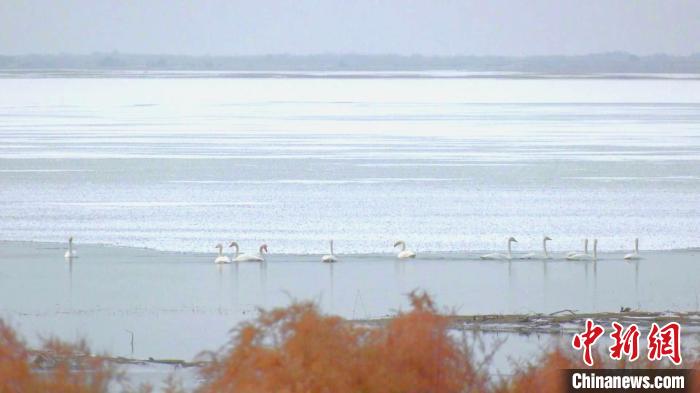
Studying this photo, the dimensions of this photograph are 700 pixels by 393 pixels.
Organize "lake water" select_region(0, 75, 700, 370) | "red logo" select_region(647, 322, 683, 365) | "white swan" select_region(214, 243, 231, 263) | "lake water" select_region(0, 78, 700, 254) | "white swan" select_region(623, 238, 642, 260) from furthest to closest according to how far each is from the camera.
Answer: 1. "lake water" select_region(0, 78, 700, 254)
2. "white swan" select_region(623, 238, 642, 260)
3. "white swan" select_region(214, 243, 231, 263)
4. "lake water" select_region(0, 75, 700, 370)
5. "red logo" select_region(647, 322, 683, 365)

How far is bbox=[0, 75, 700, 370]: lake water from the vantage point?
1795 cm

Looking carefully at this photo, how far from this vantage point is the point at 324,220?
26.3 metres

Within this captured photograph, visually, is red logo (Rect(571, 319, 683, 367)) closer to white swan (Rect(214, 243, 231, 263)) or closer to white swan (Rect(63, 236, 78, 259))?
white swan (Rect(214, 243, 231, 263))

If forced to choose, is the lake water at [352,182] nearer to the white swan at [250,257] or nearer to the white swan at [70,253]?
the white swan at [250,257]

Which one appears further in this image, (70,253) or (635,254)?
(635,254)

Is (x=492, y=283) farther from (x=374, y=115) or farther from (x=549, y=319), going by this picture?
(x=374, y=115)

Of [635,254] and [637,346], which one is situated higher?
[635,254]

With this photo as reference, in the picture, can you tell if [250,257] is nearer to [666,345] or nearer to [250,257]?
[250,257]

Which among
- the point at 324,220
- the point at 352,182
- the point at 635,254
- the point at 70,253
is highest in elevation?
the point at 352,182

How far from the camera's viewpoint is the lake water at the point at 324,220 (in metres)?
18.0

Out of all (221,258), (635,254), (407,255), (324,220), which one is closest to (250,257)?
(221,258)

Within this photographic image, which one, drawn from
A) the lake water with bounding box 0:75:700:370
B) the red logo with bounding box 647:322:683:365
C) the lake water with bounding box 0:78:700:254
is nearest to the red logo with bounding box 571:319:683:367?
the red logo with bounding box 647:322:683:365

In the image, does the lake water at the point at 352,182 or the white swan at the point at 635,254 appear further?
the lake water at the point at 352,182

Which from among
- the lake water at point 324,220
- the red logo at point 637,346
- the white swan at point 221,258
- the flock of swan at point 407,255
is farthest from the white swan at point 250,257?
the red logo at point 637,346
